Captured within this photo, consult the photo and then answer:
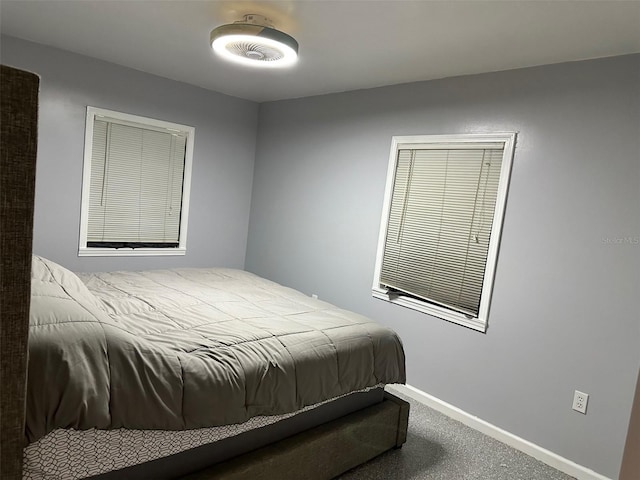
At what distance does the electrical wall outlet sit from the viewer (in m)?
2.51

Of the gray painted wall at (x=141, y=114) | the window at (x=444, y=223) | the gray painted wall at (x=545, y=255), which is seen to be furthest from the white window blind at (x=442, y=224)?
the gray painted wall at (x=141, y=114)

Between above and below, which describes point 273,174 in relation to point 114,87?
below

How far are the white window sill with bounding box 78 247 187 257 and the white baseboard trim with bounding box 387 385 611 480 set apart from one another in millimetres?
2495

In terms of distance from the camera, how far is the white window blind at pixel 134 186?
12.7ft

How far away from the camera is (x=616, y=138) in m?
2.43

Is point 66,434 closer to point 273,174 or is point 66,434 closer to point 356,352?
point 356,352

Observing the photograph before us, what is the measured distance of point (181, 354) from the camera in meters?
1.74

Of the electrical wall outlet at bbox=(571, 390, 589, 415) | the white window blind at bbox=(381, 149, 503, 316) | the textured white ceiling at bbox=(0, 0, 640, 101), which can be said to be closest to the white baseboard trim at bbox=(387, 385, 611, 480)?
the electrical wall outlet at bbox=(571, 390, 589, 415)

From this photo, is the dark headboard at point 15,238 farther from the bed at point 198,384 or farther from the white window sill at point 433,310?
the white window sill at point 433,310

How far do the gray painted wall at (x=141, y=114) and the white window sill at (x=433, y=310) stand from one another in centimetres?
196

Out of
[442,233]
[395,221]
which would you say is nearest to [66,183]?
[395,221]

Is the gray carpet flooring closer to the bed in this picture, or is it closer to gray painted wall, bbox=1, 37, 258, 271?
the bed

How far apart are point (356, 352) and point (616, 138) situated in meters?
Answer: 1.88

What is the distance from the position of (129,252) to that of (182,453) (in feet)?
9.44
